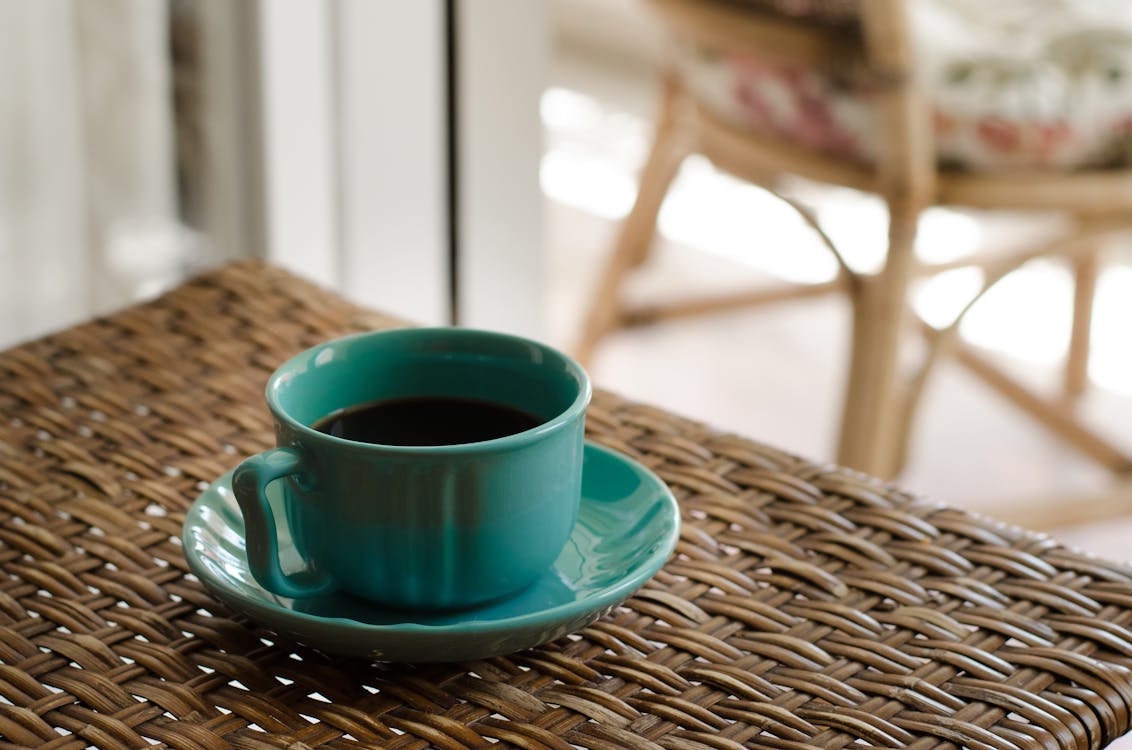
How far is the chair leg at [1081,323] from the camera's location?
1.53 metres

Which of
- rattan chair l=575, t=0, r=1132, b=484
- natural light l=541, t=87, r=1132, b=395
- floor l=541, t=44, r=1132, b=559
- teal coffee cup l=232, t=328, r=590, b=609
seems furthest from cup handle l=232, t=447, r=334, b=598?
natural light l=541, t=87, r=1132, b=395

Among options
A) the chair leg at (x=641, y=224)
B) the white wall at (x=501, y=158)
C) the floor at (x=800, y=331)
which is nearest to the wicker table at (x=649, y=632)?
the white wall at (x=501, y=158)

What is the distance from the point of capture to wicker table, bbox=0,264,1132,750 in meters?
0.38

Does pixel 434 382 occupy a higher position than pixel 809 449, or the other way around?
pixel 434 382

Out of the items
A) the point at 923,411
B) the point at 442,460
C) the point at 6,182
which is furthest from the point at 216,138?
the point at 923,411

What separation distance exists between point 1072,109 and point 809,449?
0.55 metres

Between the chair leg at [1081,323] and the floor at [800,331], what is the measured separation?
26mm

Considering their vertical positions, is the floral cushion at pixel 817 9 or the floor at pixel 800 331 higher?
the floral cushion at pixel 817 9

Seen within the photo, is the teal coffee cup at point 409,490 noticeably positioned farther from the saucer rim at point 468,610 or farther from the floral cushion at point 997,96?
the floral cushion at point 997,96

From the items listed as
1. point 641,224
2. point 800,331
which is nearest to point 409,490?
point 641,224

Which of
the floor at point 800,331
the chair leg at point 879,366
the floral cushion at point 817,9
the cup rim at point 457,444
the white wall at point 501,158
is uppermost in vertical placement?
the floral cushion at point 817,9

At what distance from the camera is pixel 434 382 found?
46 cm

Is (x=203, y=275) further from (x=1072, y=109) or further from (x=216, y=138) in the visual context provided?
(x=1072, y=109)

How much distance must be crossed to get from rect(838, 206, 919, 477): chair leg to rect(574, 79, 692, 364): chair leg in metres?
0.36
